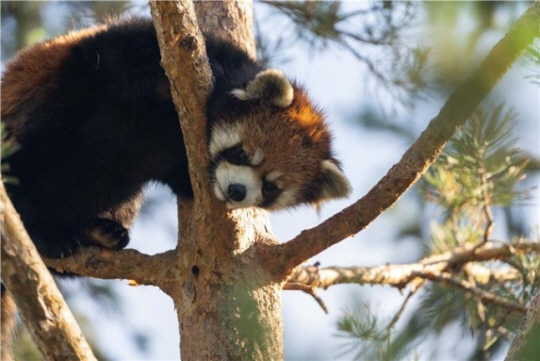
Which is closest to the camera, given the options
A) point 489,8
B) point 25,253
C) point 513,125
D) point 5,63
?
point 25,253

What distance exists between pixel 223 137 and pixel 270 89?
369mm

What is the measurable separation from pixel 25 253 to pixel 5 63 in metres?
2.65

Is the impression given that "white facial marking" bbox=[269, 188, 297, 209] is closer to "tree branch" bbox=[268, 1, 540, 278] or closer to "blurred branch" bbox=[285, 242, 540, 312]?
"blurred branch" bbox=[285, 242, 540, 312]

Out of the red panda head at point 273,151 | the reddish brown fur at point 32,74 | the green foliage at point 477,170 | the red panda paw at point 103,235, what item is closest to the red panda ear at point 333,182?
the red panda head at point 273,151

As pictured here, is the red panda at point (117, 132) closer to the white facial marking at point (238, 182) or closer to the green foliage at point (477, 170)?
the white facial marking at point (238, 182)

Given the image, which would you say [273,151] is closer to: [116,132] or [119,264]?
[116,132]

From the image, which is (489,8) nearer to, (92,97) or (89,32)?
(92,97)

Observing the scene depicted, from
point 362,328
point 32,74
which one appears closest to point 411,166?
point 362,328

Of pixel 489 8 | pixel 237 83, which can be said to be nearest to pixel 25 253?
pixel 489 8

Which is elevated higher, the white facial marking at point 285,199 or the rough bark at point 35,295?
the white facial marking at point 285,199

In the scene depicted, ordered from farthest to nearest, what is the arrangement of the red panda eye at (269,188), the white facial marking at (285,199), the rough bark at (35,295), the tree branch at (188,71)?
1. the white facial marking at (285,199)
2. the red panda eye at (269,188)
3. the tree branch at (188,71)
4. the rough bark at (35,295)

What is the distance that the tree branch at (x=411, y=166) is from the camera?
2068mm

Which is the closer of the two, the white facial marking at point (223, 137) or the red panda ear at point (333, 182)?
the white facial marking at point (223, 137)

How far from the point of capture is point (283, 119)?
3.91 metres
